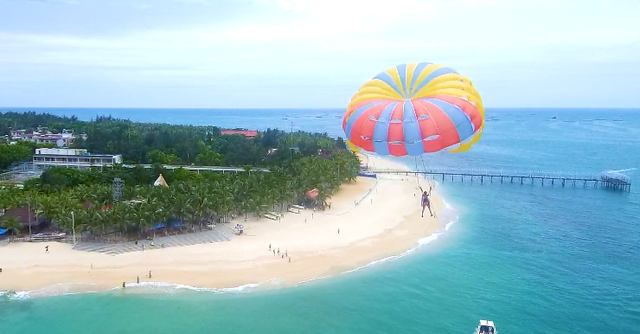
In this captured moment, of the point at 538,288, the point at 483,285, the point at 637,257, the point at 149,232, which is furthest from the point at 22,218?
the point at 637,257

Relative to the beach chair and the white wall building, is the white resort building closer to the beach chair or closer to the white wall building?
the white wall building

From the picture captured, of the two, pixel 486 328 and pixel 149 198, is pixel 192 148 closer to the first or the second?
pixel 149 198

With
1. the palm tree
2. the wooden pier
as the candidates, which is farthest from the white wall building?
the wooden pier

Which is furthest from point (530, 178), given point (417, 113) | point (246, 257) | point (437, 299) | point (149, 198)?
point (417, 113)

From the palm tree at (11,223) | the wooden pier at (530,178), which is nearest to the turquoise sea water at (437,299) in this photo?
the palm tree at (11,223)

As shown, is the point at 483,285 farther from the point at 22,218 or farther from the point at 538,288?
the point at 22,218

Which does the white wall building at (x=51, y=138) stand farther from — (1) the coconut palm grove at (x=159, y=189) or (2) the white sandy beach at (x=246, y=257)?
(2) the white sandy beach at (x=246, y=257)
